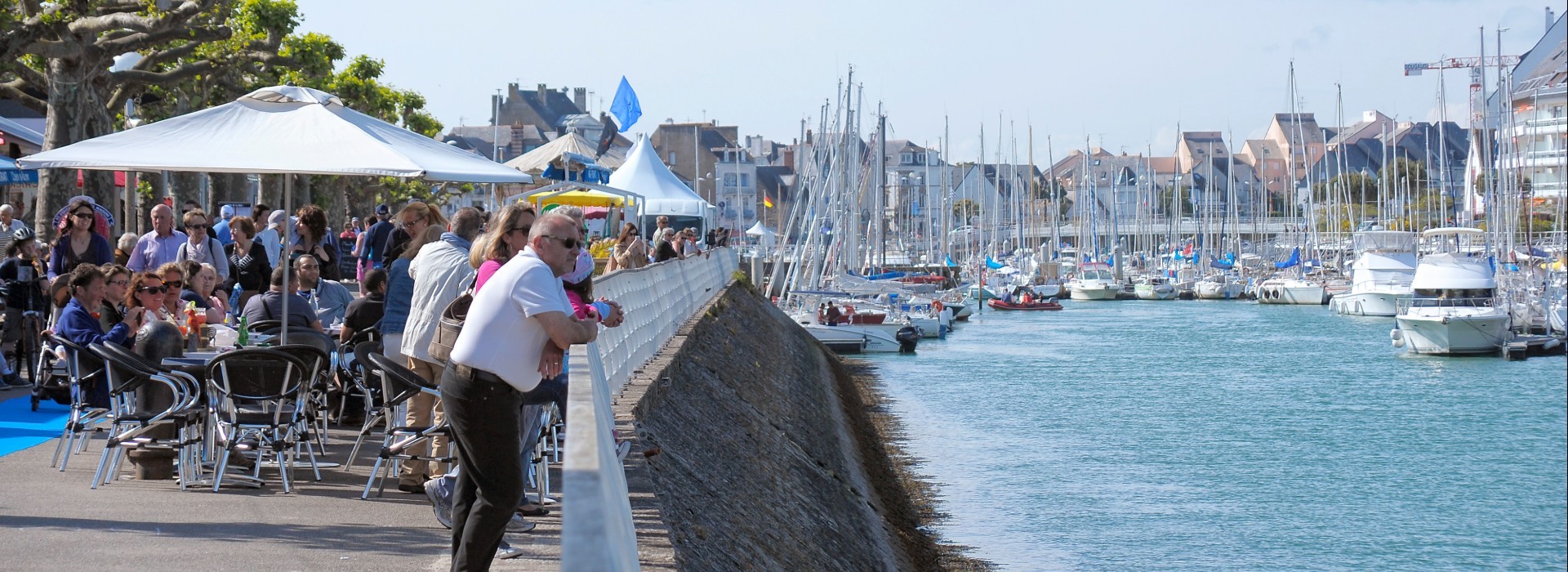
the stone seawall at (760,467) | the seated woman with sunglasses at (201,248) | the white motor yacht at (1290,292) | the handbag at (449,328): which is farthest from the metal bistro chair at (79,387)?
the white motor yacht at (1290,292)

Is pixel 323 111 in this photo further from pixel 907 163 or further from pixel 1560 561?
pixel 907 163

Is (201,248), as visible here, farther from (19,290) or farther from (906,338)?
(906,338)

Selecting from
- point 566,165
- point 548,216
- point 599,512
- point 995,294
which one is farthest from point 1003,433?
point 995,294

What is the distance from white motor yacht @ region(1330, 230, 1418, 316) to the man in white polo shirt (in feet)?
234

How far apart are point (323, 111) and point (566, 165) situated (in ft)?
52.3

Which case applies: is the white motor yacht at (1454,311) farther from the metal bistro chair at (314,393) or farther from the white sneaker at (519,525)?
the white sneaker at (519,525)

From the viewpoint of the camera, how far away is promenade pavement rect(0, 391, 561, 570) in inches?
279

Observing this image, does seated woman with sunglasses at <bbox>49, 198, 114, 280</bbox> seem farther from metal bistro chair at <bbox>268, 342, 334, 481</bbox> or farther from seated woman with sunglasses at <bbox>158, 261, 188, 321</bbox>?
metal bistro chair at <bbox>268, 342, 334, 481</bbox>

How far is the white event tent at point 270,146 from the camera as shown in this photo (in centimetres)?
959

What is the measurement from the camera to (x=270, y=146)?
387 inches

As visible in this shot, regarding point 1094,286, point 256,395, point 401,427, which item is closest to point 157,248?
point 256,395

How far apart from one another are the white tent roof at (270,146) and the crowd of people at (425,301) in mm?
433

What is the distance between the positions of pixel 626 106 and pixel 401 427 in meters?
24.9

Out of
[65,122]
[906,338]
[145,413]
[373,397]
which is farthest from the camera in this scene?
[906,338]
